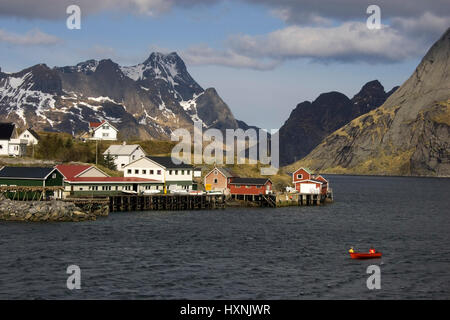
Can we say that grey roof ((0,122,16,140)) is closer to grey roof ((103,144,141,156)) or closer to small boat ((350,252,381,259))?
grey roof ((103,144,141,156))

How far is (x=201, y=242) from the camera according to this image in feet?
235

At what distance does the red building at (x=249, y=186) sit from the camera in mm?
120750

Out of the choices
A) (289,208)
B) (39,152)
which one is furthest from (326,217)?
(39,152)

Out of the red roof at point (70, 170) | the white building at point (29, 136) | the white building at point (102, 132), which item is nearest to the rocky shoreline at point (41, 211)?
the red roof at point (70, 170)

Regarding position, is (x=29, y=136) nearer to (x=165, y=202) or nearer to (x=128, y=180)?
(x=128, y=180)

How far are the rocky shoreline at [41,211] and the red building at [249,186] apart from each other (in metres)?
39.0

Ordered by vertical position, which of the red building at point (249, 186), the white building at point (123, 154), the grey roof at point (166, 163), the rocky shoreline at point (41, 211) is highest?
the white building at point (123, 154)

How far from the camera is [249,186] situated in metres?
122

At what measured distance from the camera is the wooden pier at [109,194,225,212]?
103625 mm

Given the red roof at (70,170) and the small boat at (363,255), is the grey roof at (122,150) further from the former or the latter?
the small boat at (363,255)

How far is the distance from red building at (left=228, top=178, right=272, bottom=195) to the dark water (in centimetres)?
2160

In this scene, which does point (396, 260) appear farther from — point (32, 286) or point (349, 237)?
point (32, 286)

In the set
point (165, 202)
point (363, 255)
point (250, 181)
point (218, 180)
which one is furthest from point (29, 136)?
point (363, 255)
